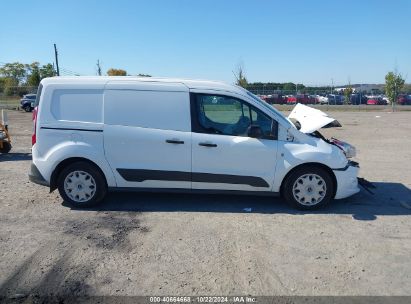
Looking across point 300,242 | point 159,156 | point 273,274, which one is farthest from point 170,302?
point 159,156

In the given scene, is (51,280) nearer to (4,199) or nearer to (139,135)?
(139,135)

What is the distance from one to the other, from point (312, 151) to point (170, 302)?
322cm

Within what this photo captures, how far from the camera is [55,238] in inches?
183

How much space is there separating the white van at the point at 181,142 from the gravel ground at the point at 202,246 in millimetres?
441

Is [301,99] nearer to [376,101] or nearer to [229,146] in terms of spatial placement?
[376,101]

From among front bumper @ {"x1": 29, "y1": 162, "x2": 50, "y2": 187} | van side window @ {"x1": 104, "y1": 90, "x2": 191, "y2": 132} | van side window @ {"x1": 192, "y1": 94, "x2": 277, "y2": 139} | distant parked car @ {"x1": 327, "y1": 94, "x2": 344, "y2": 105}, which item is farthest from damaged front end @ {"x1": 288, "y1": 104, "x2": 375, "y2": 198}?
distant parked car @ {"x1": 327, "y1": 94, "x2": 344, "y2": 105}

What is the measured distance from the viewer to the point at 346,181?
5.70m

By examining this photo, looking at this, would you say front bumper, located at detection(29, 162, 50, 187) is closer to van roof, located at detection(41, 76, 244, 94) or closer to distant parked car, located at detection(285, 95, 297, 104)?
van roof, located at detection(41, 76, 244, 94)

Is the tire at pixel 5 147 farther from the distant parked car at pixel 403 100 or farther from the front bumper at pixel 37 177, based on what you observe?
the distant parked car at pixel 403 100

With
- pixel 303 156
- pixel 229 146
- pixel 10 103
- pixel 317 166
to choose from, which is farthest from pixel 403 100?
pixel 229 146

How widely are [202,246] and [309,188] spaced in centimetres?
211

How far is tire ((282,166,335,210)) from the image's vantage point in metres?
5.66

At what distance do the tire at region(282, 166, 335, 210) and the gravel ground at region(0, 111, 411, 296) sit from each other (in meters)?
0.17

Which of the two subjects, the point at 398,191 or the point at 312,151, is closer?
the point at 312,151
